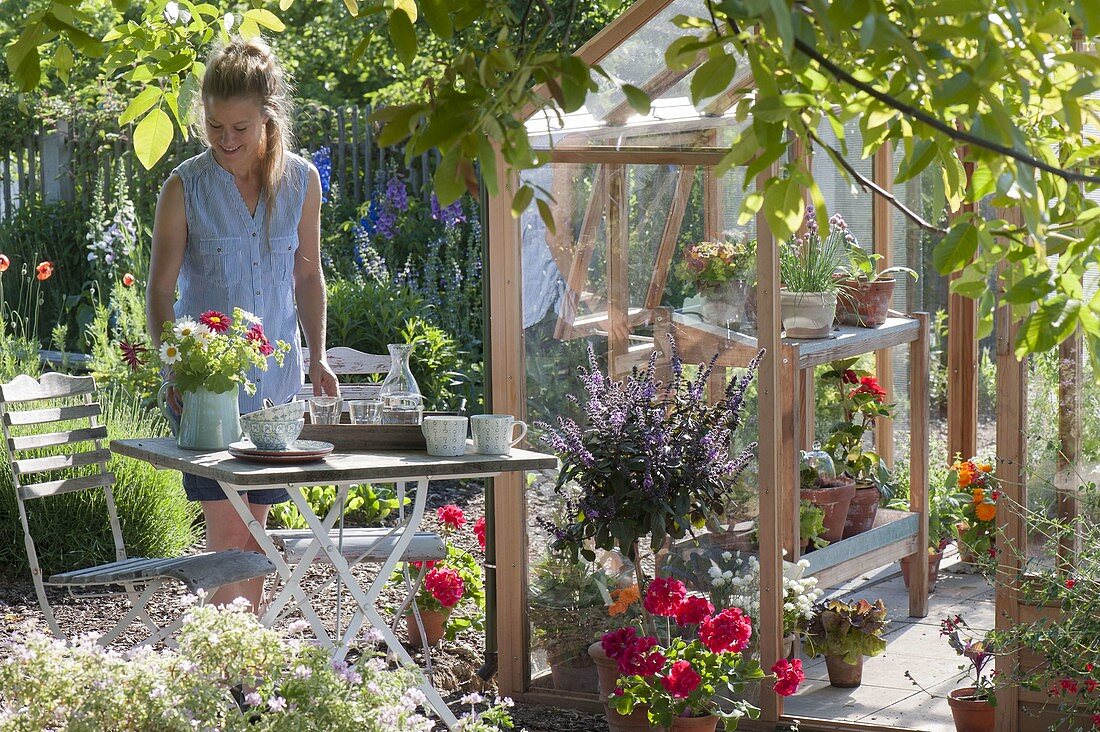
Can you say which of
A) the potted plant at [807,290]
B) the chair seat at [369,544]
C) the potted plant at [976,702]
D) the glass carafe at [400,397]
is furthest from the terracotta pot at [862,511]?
the glass carafe at [400,397]

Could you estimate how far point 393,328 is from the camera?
7395 millimetres

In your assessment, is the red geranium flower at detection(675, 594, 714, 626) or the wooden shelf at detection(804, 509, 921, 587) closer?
the red geranium flower at detection(675, 594, 714, 626)

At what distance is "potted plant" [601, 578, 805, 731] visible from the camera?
3.38 metres

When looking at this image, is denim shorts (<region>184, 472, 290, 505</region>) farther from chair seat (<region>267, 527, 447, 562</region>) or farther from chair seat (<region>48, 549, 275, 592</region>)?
chair seat (<region>267, 527, 447, 562</region>)

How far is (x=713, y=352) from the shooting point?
3.77 m

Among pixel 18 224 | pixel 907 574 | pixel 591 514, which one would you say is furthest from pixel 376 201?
pixel 591 514

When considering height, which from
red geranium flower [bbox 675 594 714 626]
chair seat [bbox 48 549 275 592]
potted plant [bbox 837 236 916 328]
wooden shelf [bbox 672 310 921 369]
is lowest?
red geranium flower [bbox 675 594 714 626]

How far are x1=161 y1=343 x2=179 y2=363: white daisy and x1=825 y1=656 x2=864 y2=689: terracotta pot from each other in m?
2.27

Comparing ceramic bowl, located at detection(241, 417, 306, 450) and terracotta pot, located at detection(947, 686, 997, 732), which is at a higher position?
ceramic bowl, located at detection(241, 417, 306, 450)

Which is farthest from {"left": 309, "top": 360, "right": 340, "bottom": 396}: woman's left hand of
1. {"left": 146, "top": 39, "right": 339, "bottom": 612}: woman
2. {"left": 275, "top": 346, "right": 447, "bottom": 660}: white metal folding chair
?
{"left": 275, "top": 346, "right": 447, "bottom": 660}: white metal folding chair

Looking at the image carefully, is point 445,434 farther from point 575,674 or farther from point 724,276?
point 575,674

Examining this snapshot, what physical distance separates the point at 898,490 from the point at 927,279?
947mm

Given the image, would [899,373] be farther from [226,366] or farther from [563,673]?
[226,366]

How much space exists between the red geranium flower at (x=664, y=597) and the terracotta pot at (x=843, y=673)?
2.96 ft
